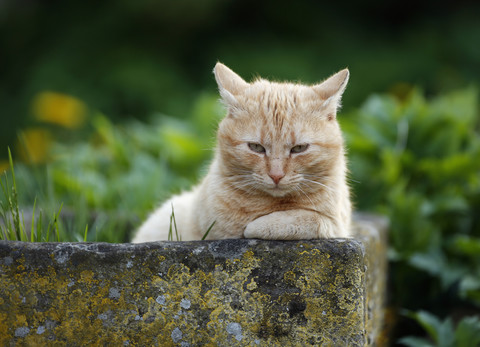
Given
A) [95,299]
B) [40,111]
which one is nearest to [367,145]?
[95,299]

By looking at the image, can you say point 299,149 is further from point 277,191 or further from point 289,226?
point 289,226

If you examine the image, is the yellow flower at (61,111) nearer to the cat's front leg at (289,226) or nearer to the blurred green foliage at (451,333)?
the cat's front leg at (289,226)

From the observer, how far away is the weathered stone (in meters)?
2.21

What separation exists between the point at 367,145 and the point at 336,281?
249 centimetres

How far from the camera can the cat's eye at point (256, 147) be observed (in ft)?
8.18

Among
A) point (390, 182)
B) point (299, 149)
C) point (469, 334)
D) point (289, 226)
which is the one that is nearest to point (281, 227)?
point (289, 226)

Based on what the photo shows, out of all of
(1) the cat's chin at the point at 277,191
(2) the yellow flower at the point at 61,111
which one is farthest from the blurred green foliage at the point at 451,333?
(2) the yellow flower at the point at 61,111

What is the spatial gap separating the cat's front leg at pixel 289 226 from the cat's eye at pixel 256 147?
0.95ft

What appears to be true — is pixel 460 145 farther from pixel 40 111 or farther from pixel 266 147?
pixel 40 111

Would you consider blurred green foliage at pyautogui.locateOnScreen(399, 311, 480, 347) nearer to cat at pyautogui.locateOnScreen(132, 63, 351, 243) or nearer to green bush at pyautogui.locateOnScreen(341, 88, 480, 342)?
green bush at pyautogui.locateOnScreen(341, 88, 480, 342)

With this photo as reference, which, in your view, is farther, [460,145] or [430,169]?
[460,145]

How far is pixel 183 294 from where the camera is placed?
2238 mm

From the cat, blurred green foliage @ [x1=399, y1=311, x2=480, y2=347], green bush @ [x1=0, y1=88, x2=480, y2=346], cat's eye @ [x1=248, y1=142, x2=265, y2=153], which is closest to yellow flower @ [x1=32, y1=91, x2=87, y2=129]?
green bush @ [x1=0, y1=88, x2=480, y2=346]

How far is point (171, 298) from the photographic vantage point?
2.24m
